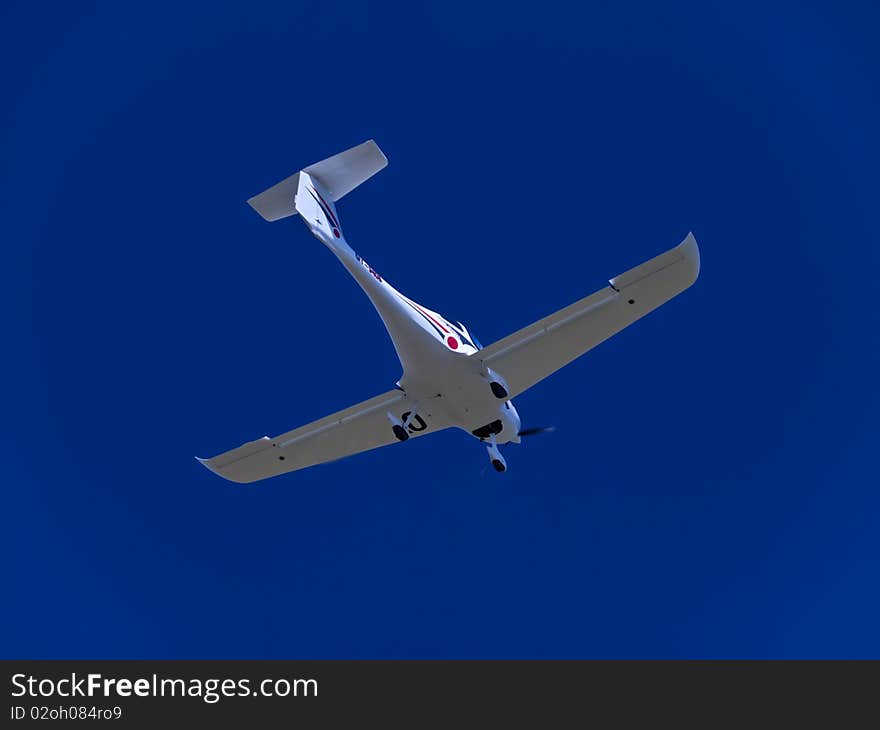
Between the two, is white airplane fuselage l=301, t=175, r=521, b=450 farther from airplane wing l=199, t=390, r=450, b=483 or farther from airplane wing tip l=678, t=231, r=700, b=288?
airplane wing tip l=678, t=231, r=700, b=288

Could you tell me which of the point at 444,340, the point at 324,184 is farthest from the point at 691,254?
the point at 324,184

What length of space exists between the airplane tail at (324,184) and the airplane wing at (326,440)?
4.93m

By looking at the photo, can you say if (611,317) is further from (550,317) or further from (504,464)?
(504,464)

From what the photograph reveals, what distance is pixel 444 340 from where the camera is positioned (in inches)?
1175

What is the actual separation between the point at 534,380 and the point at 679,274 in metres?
4.95

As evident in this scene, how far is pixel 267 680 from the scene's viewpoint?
2348cm

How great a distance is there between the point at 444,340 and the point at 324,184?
508cm

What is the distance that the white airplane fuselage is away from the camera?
94.7 feet

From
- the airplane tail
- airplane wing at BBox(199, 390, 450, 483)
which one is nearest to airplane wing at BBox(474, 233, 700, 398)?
airplane wing at BBox(199, 390, 450, 483)

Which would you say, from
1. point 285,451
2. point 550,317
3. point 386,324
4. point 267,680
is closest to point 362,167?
point 386,324

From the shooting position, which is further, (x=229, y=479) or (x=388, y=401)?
(x=229, y=479)

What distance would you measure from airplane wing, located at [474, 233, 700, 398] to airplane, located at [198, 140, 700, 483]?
0.02m

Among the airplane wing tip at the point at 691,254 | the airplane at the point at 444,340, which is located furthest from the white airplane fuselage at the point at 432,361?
the airplane wing tip at the point at 691,254

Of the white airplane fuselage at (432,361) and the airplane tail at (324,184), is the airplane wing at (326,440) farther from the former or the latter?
the airplane tail at (324,184)
